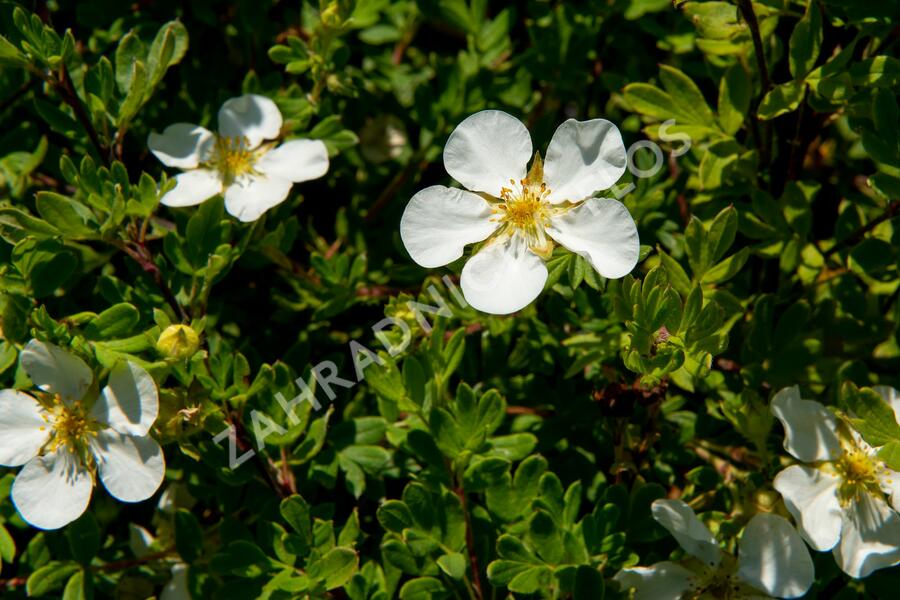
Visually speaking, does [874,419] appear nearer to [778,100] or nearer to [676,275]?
[676,275]

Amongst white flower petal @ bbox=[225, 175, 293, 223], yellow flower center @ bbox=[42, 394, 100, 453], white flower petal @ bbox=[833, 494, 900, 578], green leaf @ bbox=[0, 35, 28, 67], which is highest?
green leaf @ bbox=[0, 35, 28, 67]

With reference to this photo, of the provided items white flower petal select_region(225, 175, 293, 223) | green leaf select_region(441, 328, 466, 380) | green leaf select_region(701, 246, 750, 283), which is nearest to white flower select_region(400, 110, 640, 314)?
green leaf select_region(441, 328, 466, 380)

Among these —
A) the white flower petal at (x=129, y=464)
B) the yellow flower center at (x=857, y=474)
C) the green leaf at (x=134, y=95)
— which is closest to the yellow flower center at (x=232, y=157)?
the green leaf at (x=134, y=95)

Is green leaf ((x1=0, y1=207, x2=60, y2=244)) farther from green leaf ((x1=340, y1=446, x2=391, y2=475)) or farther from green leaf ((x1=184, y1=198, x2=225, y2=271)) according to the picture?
green leaf ((x1=340, y1=446, x2=391, y2=475))

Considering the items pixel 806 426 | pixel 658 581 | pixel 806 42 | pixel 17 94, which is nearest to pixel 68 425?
pixel 17 94

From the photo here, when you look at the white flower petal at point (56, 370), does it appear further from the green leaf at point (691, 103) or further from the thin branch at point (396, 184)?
the green leaf at point (691, 103)

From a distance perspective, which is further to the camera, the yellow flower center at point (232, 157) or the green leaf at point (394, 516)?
the yellow flower center at point (232, 157)
